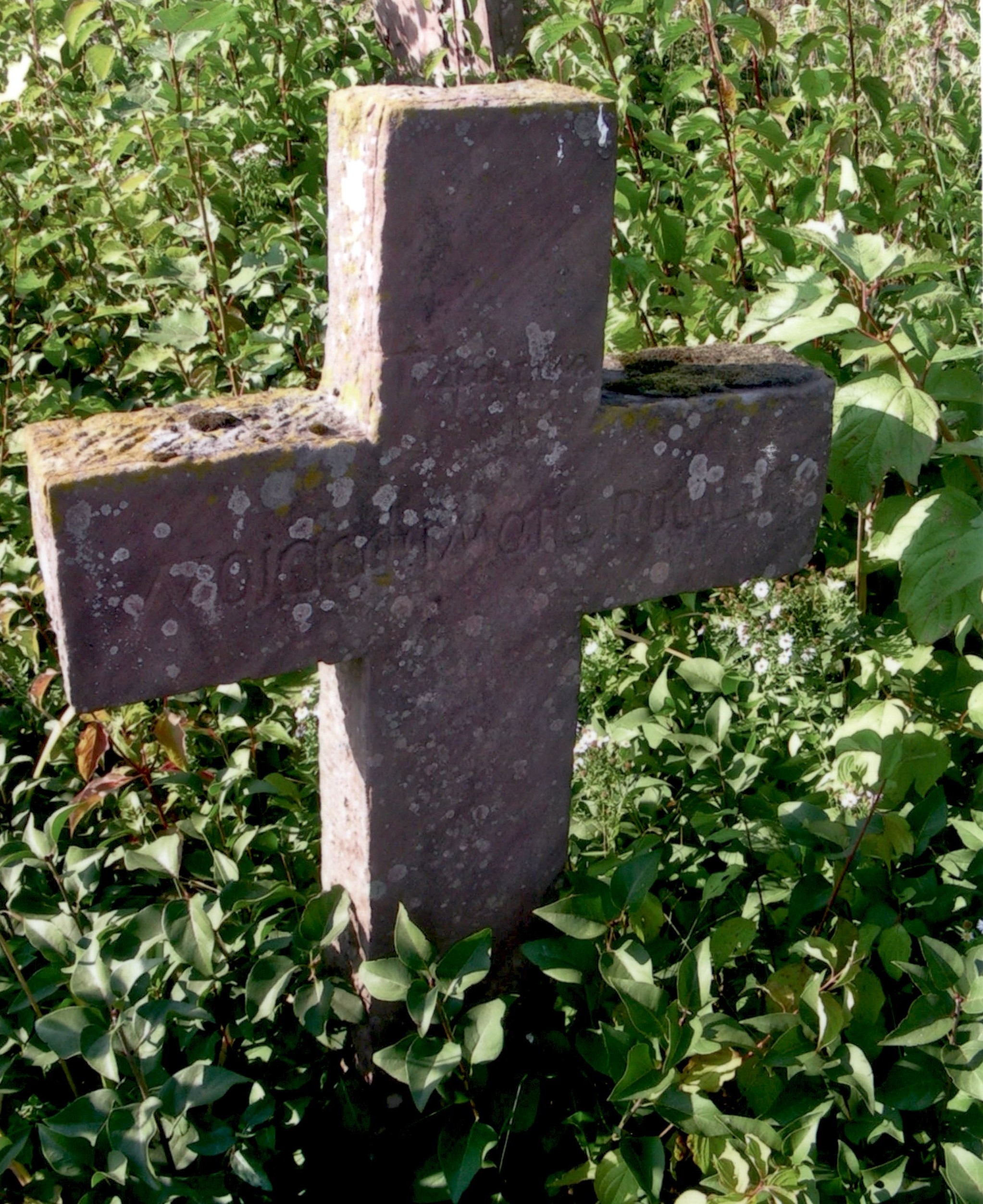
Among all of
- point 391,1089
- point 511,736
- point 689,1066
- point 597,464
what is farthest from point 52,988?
point 597,464

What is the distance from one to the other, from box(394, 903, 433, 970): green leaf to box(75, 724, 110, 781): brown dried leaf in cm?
76

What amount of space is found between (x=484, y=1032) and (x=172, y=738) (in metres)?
0.84

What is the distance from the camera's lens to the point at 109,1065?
164cm

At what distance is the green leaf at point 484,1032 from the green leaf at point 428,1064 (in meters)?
0.02

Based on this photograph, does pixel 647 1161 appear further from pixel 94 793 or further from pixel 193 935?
pixel 94 793

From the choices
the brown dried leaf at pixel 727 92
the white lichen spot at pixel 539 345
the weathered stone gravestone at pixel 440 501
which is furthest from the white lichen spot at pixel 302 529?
the brown dried leaf at pixel 727 92

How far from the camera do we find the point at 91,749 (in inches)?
91.1

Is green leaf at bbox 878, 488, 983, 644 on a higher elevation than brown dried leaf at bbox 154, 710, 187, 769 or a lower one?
higher

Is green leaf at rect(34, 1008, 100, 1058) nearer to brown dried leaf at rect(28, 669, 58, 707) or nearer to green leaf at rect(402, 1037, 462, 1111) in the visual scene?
green leaf at rect(402, 1037, 462, 1111)

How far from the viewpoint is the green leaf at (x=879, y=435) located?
2.20 metres

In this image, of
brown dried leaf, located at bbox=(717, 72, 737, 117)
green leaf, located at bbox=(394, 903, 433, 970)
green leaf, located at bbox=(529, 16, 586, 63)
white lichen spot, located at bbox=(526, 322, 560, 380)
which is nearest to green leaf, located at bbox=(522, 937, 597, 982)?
green leaf, located at bbox=(394, 903, 433, 970)

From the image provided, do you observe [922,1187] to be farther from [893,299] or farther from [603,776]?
[893,299]

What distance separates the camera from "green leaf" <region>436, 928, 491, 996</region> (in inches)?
73.6

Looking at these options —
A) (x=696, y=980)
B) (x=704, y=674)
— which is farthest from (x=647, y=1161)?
(x=704, y=674)
